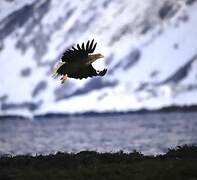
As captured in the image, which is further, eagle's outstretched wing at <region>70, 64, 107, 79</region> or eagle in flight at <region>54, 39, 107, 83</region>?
eagle's outstretched wing at <region>70, 64, 107, 79</region>

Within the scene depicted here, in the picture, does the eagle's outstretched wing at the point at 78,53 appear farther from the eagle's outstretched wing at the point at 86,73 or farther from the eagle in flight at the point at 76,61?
the eagle's outstretched wing at the point at 86,73

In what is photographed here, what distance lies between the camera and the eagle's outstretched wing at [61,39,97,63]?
2214 cm

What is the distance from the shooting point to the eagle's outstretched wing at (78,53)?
2214cm

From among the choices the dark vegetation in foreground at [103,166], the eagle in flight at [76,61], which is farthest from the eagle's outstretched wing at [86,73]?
the dark vegetation in foreground at [103,166]

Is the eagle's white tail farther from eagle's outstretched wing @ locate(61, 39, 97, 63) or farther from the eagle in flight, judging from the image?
eagle's outstretched wing @ locate(61, 39, 97, 63)

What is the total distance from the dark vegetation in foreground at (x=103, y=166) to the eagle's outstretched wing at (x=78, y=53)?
158 inches

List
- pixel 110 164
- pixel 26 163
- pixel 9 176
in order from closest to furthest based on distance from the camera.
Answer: pixel 9 176, pixel 110 164, pixel 26 163

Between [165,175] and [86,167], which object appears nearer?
[165,175]

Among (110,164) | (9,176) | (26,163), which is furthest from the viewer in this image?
(26,163)

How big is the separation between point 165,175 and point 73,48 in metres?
5.36

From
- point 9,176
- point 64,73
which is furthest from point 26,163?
point 64,73

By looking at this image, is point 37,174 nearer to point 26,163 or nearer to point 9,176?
point 9,176

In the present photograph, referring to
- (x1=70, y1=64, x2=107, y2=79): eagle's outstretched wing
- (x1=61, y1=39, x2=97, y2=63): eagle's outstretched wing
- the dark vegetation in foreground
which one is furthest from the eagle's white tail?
the dark vegetation in foreground

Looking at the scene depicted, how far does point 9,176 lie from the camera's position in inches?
908
